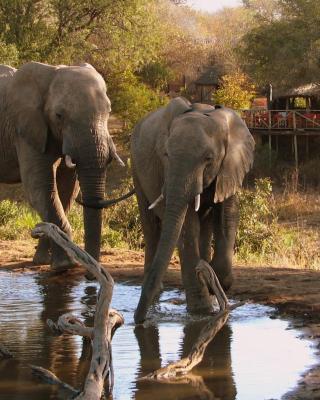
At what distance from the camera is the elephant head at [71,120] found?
10070 mm

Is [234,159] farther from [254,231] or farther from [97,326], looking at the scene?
[254,231]

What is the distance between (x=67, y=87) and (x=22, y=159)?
91cm

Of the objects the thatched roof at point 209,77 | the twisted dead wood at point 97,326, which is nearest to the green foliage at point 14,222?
the twisted dead wood at point 97,326

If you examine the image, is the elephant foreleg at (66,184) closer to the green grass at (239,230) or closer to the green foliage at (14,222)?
the green grass at (239,230)

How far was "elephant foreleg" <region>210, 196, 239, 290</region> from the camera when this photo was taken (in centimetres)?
834

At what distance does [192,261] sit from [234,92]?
34992mm

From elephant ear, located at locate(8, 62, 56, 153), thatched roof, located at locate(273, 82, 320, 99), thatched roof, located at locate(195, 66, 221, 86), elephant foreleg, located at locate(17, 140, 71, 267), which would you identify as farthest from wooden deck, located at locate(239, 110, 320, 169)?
elephant foreleg, located at locate(17, 140, 71, 267)

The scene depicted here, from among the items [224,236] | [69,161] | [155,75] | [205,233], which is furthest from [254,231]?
[155,75]

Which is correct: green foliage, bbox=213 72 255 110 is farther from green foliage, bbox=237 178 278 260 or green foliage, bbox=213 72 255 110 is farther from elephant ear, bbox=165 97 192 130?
elephant ear, bbox=165 97 192 130

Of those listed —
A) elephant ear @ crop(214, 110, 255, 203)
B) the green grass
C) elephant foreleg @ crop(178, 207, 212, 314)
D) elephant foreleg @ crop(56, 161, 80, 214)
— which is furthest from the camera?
the green grass

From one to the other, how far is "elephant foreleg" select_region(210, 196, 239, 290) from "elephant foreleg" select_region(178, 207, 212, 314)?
285 millimetres

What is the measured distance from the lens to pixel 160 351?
277 inches

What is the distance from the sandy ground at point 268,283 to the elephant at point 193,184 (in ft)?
2.18

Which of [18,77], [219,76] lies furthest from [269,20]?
[18,77]
